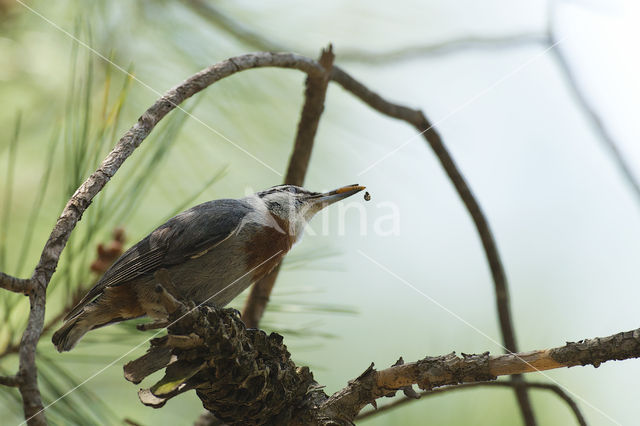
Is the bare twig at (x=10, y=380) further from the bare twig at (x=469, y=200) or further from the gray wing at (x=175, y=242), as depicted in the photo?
the bare twig at (x=469, y=200)

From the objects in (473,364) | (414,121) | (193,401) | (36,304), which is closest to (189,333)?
(36,304)

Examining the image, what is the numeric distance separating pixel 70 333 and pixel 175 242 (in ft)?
2.03

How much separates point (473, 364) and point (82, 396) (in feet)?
5.53

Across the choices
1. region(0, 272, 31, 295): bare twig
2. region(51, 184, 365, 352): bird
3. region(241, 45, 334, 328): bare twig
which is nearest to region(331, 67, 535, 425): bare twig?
region(241, 45, 334, 328): bare twig

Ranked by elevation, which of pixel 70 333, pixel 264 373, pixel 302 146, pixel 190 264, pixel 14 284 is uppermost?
pixel 302 146

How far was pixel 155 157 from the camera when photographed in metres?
2.73

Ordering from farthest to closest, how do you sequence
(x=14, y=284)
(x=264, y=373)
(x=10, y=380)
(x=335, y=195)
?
1. (x=335, y=195)
2. (x=264, y=373)
3. (x=14, y=284)
4. (x=10, y=380)

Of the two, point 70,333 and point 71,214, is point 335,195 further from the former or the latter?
point 71,214

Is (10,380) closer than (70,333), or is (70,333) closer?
(10,380)

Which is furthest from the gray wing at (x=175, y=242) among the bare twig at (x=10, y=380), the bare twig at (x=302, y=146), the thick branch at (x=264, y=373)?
the bare twig at (x=10, y=380)

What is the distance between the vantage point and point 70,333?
9.09 feet

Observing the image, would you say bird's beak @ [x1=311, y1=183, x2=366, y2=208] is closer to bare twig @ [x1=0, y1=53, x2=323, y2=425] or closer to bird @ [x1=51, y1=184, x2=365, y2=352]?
bird @ [x1=51, y1=184, x2=365, y2=352]

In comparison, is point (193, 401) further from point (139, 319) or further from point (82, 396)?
point (82, 396)

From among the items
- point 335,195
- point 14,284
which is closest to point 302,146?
point 335,195
